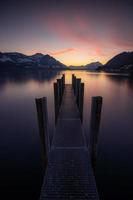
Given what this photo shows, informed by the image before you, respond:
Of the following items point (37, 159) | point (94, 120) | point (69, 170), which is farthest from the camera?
point (37, 159)

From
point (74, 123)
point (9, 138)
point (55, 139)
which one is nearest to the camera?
point (55, 139)

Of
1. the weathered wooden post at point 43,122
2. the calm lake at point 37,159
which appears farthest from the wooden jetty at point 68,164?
the calm lake at point 37,159

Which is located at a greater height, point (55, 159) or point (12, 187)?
point (55, 159)

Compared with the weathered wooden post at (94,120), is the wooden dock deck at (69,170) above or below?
below

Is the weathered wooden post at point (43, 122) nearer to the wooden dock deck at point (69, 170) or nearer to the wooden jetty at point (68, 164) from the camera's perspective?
the wooden jetty at point (68, 164)

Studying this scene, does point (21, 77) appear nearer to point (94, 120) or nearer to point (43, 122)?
point (43, 122)

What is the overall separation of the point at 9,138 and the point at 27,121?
3310 millimetres

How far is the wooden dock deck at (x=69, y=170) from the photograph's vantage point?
12.8 ft

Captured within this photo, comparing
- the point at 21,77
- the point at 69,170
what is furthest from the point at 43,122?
the point at 21,77

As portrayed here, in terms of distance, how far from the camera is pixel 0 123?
12.6 meters

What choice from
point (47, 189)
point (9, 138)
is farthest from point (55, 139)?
point (9, 138)

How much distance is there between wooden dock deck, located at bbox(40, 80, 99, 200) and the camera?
154 inches

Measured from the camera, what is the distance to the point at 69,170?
459cm

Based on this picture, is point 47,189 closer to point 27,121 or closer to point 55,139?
point 55,139
